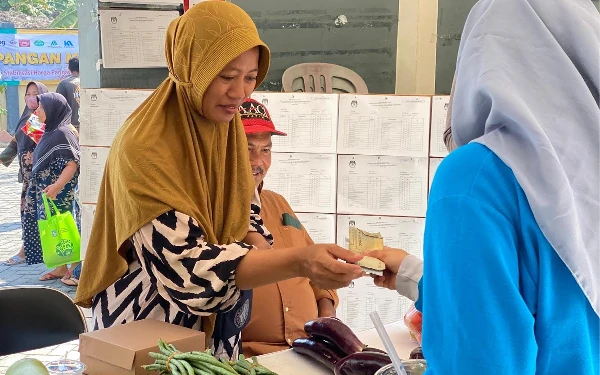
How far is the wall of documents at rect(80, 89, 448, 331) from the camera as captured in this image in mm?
3922

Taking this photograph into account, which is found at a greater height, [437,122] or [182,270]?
[437,122]

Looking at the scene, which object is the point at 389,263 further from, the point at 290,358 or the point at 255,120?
the point at 255,120

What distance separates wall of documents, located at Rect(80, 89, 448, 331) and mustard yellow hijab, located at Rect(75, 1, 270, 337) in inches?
65.8

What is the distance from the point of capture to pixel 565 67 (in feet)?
3.35

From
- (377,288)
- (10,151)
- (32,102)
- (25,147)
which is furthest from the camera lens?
(10,151)

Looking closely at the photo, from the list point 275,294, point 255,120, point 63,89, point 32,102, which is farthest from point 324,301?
point 63,89

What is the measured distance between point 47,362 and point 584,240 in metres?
1.35

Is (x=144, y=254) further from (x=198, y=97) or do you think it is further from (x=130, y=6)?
(x=130, y=6)

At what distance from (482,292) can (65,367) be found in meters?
1.17

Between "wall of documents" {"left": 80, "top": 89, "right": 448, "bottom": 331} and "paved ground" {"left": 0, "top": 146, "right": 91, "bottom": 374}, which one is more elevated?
"wall of documents" {"left": 80, "top": 89, "right": 448, "bottom": 331}

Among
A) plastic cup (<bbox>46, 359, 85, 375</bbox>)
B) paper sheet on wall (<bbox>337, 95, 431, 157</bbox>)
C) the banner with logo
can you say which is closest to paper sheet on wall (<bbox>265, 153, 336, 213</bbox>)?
paper sheet on wall (<bbox>337, 95, 431, 157</bbox>)

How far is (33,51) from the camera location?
1116 centimetres

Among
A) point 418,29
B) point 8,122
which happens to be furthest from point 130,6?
point 8,122

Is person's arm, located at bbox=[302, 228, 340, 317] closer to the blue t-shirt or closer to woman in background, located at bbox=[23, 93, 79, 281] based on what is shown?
the blue t-shirt
